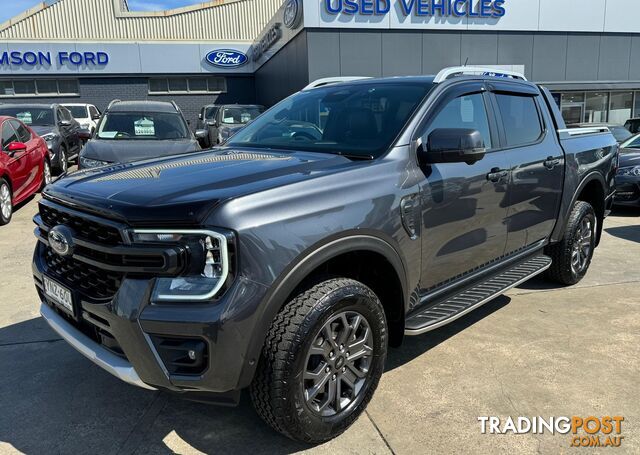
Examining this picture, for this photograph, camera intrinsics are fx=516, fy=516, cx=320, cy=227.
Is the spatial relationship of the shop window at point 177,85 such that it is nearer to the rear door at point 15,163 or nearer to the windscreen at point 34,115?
the windscreen at point 34,115

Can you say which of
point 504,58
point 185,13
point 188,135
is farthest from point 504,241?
point 185,13

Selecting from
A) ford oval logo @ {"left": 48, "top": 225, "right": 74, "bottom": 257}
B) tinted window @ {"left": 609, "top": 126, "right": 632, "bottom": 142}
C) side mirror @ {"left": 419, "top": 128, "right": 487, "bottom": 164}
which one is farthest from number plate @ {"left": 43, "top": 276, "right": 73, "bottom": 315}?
tinted window @ {"left": 609, "top": 126, "right": 632, "bottom": 142}

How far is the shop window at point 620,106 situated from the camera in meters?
21.5

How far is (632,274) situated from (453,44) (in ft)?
45.0

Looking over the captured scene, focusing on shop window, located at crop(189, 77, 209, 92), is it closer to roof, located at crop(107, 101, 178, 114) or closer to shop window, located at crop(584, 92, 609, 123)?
roof, located at crop(107, 101, 178, 114)

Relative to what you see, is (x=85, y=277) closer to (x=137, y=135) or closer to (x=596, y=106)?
(x=137, y=135)

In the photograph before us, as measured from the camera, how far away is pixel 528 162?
13.0ft

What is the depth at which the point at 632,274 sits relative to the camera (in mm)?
5371

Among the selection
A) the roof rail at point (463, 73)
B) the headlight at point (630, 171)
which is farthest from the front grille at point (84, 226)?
the headlight at point (630, 171)

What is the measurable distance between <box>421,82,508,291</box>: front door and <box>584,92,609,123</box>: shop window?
2025 cm

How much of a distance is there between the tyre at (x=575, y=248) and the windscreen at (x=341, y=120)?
2.31 meters

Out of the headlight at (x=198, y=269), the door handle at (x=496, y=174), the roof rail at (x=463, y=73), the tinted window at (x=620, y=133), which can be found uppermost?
the roof rail at (x=463, y=73)

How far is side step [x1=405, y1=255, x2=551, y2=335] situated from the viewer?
3029mm

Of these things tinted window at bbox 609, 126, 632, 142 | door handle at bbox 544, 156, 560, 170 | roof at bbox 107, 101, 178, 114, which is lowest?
tinted window at bbox 609, 126, 632, 142
